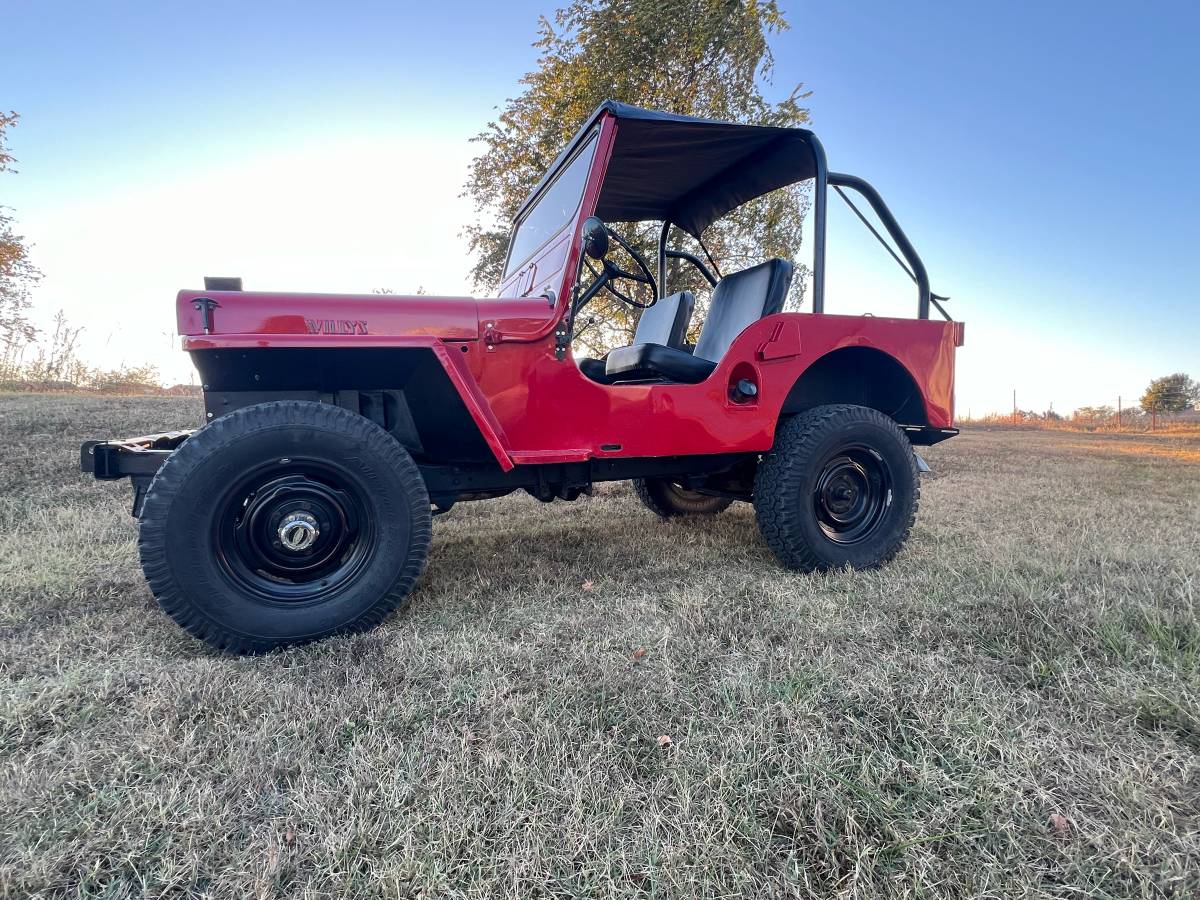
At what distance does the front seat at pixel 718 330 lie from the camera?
2809mm

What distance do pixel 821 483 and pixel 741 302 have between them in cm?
118

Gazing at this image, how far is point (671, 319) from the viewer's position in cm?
349

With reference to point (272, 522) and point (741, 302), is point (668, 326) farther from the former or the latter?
point (272, 522)

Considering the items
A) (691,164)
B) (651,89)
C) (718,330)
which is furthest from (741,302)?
(651,89)

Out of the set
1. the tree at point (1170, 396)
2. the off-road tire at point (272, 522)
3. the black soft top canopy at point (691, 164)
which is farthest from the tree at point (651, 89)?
the tree at point (1170, 396)

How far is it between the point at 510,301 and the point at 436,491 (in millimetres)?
899

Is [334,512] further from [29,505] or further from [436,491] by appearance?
[29,505]

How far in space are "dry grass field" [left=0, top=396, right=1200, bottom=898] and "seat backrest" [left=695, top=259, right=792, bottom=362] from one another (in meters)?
1.44

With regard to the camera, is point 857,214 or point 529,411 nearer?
point 529,411

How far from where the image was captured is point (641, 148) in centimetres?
283

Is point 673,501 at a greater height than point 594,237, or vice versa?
Answer: point 594,237

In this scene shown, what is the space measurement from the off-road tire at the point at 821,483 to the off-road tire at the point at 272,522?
165 cm

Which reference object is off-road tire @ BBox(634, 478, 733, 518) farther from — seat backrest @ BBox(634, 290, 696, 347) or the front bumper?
the front bumper

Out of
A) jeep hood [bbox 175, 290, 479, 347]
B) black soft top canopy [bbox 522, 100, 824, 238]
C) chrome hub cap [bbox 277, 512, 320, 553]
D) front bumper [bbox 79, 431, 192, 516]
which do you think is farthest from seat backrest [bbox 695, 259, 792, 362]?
front bumper [bbox 79, 431, 192, 516]
